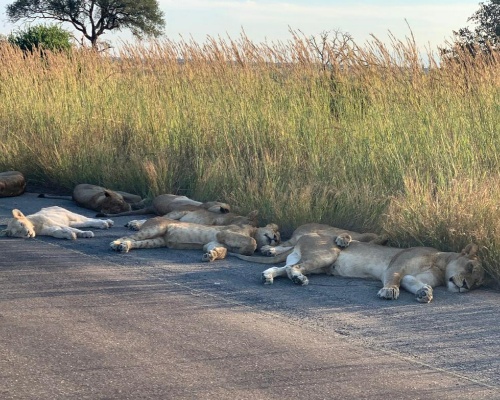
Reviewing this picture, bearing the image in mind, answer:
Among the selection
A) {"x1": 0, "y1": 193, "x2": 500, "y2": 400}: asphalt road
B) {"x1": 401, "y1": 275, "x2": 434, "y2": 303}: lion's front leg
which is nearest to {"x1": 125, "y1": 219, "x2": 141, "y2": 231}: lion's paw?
{"x1": 0, "y1": 193, "x2": 500, "y2": 400}: asphalt road

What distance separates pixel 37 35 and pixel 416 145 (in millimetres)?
19433

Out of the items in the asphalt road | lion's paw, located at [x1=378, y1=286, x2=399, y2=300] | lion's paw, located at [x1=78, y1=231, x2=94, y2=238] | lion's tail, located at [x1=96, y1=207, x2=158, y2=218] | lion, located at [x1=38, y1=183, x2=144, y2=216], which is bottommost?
the asphalt road

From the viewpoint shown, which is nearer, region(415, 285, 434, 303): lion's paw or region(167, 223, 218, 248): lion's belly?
region(415, 285, 434, 303): lion's paw

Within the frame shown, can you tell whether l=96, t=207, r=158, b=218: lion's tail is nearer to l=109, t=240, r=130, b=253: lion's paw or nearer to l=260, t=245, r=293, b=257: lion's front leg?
l=109, t=240, r=130, b=253: lion's paw

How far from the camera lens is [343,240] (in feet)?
25.0

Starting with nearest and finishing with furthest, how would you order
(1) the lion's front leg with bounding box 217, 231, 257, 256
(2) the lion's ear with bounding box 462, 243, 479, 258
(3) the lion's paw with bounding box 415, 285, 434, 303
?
(3) the lion's paw with bounding box 415, 285, 434, 303 → (2) the lion's ear with bounding box 462, 243, 479, 258 → (1) the lion's front leg with bounding box 217, 231, 257, 256

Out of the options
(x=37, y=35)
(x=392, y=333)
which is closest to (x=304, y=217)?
(x=392, y=333)

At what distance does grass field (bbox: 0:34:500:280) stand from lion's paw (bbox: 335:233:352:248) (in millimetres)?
567

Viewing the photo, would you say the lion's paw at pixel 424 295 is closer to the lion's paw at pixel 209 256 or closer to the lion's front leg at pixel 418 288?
the lion's front leg at pixel 418 288

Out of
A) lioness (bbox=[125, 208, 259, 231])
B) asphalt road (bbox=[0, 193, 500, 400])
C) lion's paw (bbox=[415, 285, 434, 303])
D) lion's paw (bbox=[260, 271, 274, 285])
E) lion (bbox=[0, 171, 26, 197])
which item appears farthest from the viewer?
lion (bbox=[0, 171, 26, 197])

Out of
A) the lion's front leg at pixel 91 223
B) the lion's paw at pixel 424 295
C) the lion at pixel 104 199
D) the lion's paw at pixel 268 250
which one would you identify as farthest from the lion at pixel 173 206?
the lion's paw at pixel 424 295

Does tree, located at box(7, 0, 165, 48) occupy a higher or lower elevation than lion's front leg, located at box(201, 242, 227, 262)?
higher

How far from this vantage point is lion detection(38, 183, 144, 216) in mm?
10289

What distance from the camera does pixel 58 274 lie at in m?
7.46
